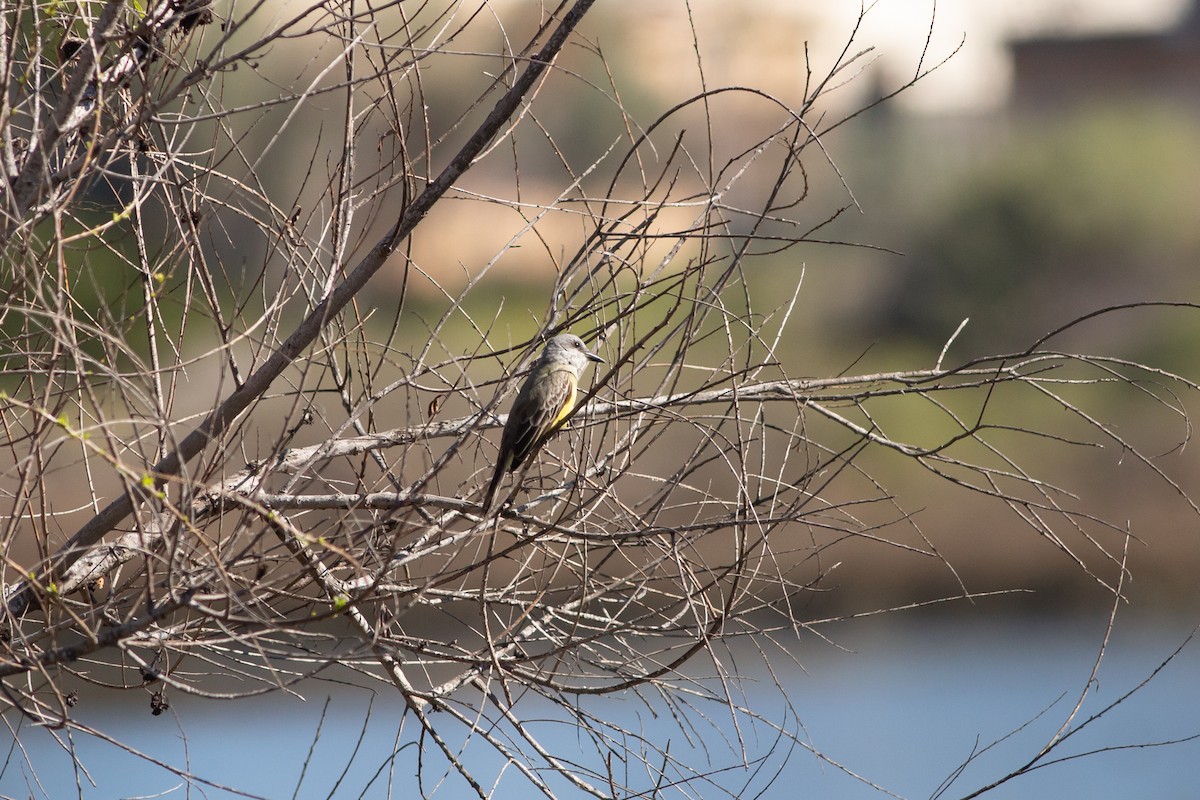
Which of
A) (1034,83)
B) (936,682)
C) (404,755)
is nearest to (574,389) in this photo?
(404,755)

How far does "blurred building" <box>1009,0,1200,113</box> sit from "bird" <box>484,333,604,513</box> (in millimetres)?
38985

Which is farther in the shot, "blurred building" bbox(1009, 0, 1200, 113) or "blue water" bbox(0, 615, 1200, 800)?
"blurred building" bbox(1009, 0, 1200, 113)

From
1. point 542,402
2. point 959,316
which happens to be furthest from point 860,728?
point 959,316

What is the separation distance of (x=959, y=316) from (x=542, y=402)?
24.6 metres

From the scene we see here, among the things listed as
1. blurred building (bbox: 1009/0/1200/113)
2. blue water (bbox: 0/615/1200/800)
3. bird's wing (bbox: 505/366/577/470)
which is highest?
blurred building (bbox: 1009/0/1200/113)

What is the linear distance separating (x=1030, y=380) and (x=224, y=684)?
14431mm

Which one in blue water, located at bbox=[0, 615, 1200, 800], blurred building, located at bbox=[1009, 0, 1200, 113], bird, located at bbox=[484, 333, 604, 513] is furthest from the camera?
blurred building, located at bbox=[1009, 0, 1200, 113]

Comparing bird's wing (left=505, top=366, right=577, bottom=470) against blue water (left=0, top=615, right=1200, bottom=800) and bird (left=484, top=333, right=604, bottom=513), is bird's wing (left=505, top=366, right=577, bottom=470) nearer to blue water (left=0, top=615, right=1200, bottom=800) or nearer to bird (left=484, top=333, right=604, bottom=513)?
bird (left=484, top=333, right=604, bottom=513)

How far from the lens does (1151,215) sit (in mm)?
30391

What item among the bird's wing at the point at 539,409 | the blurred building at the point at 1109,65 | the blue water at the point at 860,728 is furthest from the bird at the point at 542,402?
the blurred building at the point at 1109,65

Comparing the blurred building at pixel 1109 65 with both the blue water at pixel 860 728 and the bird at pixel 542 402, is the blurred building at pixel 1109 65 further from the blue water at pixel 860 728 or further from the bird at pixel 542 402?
the bird at pixel 542 402

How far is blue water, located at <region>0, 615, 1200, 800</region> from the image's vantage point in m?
14.1

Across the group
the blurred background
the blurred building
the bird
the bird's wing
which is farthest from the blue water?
the blurred building

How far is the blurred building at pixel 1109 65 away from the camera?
41.0 meters
